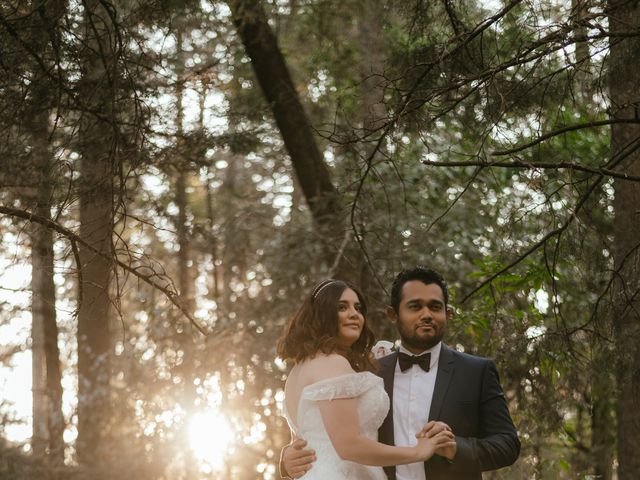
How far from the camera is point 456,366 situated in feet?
13.6

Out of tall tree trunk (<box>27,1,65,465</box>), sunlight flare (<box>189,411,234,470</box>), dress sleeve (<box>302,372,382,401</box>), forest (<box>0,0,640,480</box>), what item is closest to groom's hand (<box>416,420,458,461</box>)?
dress sleeve (<box>302,372,382,401</box>)

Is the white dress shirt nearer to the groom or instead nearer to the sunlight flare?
the groom

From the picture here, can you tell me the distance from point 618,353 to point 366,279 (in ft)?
13.1

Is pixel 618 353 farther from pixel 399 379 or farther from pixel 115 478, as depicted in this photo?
pixel 115 478

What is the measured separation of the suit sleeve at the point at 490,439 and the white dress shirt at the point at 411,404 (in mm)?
222

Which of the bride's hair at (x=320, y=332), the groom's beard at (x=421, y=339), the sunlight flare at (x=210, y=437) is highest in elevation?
the sunlight flare at (x=210, y=437)

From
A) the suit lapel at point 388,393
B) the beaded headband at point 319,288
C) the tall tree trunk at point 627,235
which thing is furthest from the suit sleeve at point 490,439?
the tall tree trunk at point 627,235

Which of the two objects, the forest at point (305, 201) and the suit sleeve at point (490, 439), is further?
the forest at point (305, 201)

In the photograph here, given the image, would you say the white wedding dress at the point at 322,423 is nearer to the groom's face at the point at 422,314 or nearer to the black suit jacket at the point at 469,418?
the black suit jacket at the point at 469,418

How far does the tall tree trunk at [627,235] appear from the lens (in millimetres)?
4883

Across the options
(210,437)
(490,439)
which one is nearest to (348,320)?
(490,439)

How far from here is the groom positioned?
3.99 meters

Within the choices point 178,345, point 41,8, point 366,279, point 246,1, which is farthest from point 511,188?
point 41,8

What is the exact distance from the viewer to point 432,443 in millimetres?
3781
